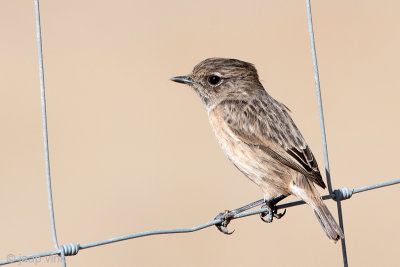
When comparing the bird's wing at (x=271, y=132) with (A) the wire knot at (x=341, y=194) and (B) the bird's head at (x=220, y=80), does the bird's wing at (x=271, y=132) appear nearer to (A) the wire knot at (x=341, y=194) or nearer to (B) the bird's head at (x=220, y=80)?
(B) the bird's head at (x=220, y=80)

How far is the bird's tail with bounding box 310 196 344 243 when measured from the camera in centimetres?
592

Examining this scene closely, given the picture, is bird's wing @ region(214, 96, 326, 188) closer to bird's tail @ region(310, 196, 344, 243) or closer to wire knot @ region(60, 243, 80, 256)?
bird's tail @ region(310, 196, 344, 243)

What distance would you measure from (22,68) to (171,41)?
12.7 feet

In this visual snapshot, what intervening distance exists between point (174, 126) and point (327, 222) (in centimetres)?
Result: 987

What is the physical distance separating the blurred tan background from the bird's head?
4859mm

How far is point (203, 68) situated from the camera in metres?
7.40

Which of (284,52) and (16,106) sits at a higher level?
(284,52)

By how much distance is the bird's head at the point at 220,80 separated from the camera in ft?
24.3

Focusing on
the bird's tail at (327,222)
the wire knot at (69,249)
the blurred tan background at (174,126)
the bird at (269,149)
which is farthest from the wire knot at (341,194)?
the blurred tan background at (174,126)

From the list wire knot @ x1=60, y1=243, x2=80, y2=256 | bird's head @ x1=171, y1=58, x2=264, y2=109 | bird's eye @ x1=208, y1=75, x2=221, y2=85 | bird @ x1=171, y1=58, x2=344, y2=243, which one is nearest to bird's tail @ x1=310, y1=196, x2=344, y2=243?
bird @ x1=171, y1=58, x2=344, y2=243

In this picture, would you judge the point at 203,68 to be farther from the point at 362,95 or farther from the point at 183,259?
the point at 362,95

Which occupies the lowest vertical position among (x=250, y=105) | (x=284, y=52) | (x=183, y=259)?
(x=183, y=259)

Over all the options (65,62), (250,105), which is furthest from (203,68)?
(65,62)

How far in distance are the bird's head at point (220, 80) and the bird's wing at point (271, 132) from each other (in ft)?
1.01
